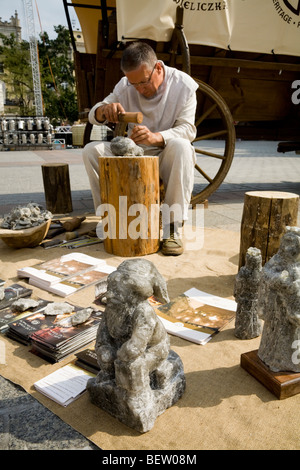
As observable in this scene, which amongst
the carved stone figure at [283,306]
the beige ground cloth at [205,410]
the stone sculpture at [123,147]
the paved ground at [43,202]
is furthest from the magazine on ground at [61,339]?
the stone sculpture at [123,147]

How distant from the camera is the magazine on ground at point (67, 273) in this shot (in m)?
2.39

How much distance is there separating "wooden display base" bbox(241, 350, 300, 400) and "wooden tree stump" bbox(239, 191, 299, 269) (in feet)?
3.19

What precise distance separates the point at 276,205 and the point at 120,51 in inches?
105

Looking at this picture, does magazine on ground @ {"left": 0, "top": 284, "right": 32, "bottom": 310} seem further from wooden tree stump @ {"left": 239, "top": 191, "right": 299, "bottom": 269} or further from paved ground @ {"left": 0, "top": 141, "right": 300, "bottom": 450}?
wooden tree stump @ {"left": 239, "top": 191, "right": 299, "bottom": 269}

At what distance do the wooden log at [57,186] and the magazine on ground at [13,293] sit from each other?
84.1 inches

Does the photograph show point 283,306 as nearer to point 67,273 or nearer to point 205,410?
point 205,410

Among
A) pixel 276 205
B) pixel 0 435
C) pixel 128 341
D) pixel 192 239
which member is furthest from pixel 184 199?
pixel 0 435

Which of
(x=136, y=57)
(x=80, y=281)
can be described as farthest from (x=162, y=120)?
(x=80, y=281)

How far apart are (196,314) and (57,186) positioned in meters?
2.84

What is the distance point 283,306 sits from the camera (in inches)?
55.3

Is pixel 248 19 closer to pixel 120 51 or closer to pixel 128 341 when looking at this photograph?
pixel 120 51

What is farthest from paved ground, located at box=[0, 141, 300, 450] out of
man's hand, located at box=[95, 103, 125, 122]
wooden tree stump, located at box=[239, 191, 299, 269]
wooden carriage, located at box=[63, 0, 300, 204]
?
man's hand, located at box=[95, 103, 125, 122]

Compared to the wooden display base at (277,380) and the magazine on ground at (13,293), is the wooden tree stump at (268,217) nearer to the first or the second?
the wooden display base at (277,380)

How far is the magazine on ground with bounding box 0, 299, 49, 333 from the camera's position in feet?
6.46
